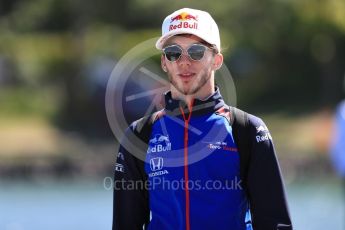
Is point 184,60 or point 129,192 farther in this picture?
point 129,192

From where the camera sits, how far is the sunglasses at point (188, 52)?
3865 mm

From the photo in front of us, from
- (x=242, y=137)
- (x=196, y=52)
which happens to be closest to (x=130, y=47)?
(x=196, y=52)

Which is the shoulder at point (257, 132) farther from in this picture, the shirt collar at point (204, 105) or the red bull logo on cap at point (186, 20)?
the red bull logo on cap at point (186, 20)

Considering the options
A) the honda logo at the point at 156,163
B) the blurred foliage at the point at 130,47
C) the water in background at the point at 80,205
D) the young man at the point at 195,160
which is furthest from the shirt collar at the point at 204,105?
the blurred foliage at the point at 130,47

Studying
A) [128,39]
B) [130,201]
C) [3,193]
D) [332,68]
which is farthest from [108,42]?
[130,201]

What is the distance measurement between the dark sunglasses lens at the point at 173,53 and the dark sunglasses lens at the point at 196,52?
0.18 ft

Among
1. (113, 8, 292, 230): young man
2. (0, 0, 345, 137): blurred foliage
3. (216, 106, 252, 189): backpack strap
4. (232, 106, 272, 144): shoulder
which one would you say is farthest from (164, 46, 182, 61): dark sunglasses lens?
(0, 0, 345, 137): blurred foliage

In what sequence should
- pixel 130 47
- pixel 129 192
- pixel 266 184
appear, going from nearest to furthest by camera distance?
pixel 266 184, pixel 129 192, pixel 130 47

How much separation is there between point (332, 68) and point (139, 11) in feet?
26.9

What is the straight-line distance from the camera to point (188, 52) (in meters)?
3.87

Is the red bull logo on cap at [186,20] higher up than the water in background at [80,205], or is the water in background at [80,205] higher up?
the water in background at [80,205]

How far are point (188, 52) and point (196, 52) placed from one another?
4 cm

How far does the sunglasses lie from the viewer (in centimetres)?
387

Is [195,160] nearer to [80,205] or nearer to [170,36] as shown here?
[170,36]
